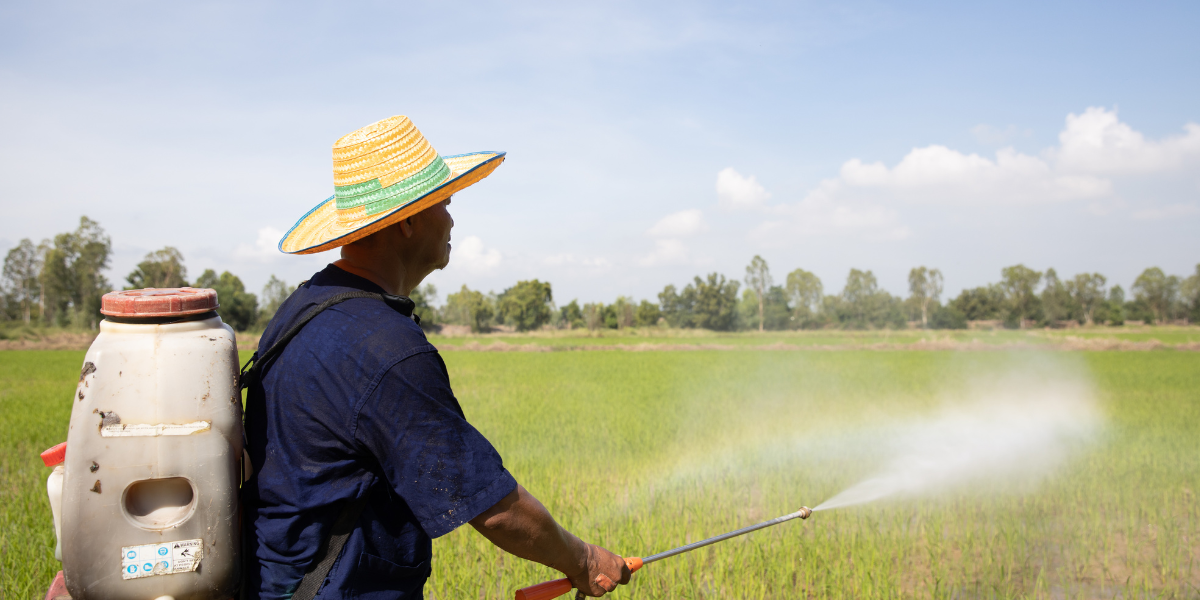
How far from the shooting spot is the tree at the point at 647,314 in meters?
57.9

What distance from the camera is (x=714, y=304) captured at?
182 ft

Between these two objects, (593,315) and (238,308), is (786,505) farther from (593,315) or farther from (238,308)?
(593,315)

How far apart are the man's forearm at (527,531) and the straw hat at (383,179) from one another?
686 millimetres

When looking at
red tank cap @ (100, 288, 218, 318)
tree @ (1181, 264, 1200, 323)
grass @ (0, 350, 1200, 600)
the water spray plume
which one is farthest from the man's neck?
tree @ (1181, 264, 1200, 323)

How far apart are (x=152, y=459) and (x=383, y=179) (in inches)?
29.7

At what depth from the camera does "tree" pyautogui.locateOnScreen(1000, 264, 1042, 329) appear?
56906 mm

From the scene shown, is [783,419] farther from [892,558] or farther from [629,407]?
[892,558]

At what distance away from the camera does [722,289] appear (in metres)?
55.9

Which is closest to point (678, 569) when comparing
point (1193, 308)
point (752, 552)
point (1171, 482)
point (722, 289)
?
point (752, 552)

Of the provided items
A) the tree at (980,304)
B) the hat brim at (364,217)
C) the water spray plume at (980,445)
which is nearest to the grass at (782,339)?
the tree at (980,304)

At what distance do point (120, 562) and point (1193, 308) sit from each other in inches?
3235

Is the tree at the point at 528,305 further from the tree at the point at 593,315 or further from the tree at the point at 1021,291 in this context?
the tree at the point at 1021,291

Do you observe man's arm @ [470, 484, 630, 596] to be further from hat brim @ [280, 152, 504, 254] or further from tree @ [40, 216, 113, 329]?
tree @ [40, 216, 113, 329]

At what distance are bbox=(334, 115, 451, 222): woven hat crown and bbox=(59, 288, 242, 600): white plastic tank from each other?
0.43m
